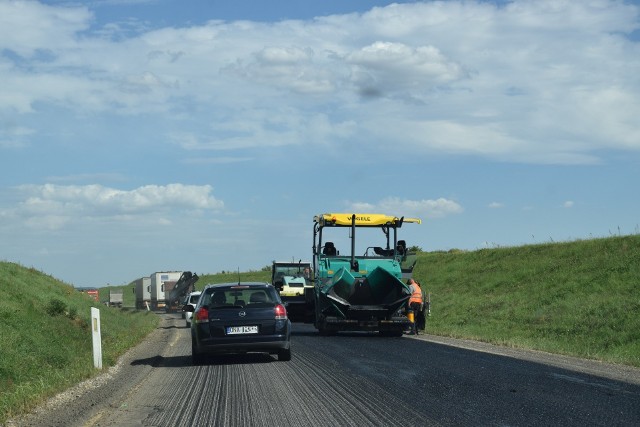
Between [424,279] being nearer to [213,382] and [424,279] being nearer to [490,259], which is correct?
[490,259]

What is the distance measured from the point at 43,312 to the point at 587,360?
17.3 metres

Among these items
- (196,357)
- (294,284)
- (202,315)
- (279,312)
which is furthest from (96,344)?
(294,284)

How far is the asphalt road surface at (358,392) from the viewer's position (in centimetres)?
1010

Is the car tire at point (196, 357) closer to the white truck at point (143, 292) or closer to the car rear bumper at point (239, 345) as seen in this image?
the car rear bumper at point (239, 345)

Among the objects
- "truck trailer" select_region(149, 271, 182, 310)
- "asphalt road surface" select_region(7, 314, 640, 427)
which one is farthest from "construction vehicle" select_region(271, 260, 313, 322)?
"truck trailer" select_region(149, 271, 182, 310)

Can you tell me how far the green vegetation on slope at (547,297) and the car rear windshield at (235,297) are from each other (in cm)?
759

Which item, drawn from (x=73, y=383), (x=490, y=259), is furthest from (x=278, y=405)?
(x=490, y=259)

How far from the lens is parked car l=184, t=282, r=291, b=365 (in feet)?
56.7

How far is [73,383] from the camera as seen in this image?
47.3 feet

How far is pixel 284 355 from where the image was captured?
17.9 meters

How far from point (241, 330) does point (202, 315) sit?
0.89 meters

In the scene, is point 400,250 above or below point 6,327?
above

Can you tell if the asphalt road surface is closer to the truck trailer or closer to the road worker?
the road worker

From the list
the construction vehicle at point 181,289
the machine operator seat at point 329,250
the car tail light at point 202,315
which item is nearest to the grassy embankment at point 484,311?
the car tail light at point 202,315
